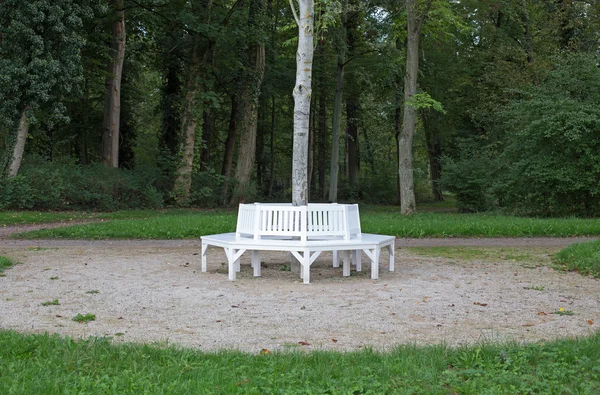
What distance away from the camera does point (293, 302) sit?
307 inches

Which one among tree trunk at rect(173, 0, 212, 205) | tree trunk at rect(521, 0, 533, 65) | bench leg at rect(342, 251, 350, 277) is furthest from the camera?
tree trunk at rect(521, 0, 533, 65)

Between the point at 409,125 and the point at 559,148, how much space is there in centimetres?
499

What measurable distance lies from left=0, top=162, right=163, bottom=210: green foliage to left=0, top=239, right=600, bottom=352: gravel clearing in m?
11.1

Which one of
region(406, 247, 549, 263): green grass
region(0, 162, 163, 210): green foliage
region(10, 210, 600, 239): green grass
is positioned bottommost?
region(406, 247, 549, 263): green grass

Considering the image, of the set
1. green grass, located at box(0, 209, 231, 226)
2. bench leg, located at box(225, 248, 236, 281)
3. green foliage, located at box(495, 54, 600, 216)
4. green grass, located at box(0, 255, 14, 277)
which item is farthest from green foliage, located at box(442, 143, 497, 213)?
green grass, located at box(0, 255, 14, 277)

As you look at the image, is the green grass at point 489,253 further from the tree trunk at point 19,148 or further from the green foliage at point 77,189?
the tree trunk at point 19,148

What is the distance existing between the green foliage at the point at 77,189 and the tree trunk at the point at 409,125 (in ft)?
30.8

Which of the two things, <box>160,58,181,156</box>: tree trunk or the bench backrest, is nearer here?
the bench backrest

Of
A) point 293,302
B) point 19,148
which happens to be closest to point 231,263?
point 293,302

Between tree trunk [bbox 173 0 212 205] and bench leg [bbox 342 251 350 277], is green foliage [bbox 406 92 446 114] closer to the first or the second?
tree trunk [bbox 173 0 212 205]

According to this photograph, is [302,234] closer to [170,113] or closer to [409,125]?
[409,125]

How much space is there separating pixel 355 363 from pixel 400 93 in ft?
91.1

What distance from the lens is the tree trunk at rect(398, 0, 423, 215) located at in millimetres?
22469

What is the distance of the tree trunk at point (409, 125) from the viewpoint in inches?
885
